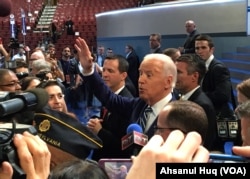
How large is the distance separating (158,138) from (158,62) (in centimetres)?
237

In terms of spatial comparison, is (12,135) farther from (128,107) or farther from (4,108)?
(128,107)

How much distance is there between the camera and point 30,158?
1007 mm

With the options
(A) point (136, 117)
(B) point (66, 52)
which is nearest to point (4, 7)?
(A) point (136, 117)

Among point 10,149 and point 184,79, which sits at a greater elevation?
point 10,149

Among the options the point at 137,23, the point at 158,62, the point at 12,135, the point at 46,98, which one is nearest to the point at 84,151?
the point at 46,98

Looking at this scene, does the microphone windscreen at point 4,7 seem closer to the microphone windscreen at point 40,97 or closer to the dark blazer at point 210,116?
the microphone windscreen at point 40,97

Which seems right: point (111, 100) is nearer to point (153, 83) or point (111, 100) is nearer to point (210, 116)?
point (153, 83)

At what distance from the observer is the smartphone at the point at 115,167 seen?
1.34 m

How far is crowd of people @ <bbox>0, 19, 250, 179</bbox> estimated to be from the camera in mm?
838

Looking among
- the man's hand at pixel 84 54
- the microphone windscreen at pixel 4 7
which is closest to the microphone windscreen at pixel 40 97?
the microphone windscreen at pixel 4 7

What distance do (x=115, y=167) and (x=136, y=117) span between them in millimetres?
1852

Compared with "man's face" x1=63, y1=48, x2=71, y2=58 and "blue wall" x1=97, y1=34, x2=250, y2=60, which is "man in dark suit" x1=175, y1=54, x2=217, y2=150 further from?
"man's face" x1=63, y1=48, x2=71, y2=58

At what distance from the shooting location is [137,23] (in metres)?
14.7

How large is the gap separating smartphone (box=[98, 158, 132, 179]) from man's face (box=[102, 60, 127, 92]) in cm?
275
